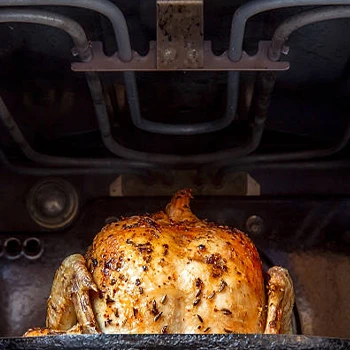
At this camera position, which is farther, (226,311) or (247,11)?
(226,311)

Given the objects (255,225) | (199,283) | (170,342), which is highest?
(255,225)

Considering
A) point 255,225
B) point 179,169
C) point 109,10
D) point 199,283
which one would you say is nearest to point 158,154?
point 179,169

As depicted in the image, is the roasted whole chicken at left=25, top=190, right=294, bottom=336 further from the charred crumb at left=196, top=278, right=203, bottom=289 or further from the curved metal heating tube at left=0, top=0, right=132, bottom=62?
the curved metal heating tube at left=0, top=0, right=132, bottom=62

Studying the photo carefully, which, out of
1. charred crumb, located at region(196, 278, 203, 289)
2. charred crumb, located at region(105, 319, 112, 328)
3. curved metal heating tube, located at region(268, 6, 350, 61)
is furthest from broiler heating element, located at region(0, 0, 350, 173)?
charred crumb, located at region(105, 319, 112, 328)

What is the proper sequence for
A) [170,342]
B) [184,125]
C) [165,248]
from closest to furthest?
[170,342] → [165,248] → [184,125]

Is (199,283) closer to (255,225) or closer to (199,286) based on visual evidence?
(199,286)

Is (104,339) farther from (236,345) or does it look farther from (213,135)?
(213,135)

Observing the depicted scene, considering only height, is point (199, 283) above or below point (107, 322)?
above
